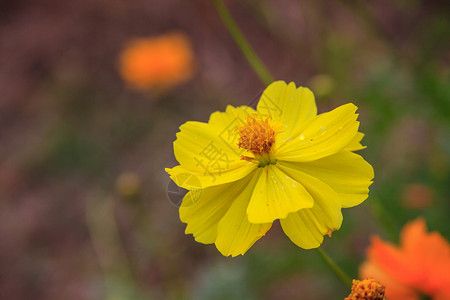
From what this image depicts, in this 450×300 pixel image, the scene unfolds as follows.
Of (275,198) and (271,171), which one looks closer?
(275,198)

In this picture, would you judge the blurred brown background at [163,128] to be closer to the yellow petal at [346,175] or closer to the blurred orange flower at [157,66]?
the blurred orange flower at [157,66]

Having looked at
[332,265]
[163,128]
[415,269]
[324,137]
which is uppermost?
[324,137]

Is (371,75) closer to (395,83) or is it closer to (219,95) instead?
(395,83)

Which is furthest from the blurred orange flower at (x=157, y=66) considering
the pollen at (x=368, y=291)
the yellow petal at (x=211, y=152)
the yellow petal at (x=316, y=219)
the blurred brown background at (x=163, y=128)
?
the pollen at (x=368, y=291)

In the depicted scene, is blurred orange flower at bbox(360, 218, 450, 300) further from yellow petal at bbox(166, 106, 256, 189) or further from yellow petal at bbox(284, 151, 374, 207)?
yellow petal at bbox(166, 106, 256, 189)

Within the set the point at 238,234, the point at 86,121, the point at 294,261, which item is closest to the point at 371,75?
the point at 294,261

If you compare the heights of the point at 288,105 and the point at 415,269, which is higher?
the point at 288,105

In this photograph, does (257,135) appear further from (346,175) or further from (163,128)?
(163,128)

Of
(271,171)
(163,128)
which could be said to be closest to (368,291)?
(271,171)
